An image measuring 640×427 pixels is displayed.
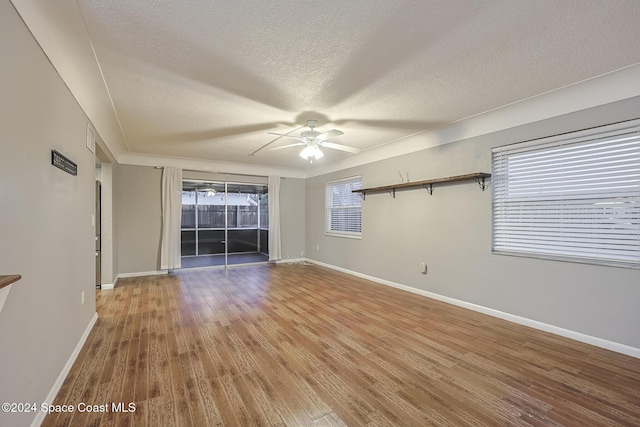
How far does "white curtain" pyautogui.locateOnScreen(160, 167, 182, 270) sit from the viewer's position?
5.71 metres

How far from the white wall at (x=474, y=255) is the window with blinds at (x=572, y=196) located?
107mm

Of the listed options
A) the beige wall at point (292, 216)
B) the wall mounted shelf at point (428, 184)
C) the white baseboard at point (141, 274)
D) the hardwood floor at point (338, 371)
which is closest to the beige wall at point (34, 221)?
the hardwood floor at point (338, 371)

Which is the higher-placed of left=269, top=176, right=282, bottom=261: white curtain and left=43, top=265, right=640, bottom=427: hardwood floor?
left=269, top=176, right=282, bottom=261: white curtain

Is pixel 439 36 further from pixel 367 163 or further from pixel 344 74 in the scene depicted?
pixel 367 163

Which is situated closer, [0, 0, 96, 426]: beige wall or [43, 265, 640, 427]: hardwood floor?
[0, 0, 96, 426]: beige wall

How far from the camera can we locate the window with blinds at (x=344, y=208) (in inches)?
227

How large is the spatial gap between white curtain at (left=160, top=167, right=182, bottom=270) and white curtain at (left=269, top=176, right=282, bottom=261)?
208 centimetres

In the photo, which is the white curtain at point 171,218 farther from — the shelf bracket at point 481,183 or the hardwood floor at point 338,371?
the shelf bracket at point 481,183

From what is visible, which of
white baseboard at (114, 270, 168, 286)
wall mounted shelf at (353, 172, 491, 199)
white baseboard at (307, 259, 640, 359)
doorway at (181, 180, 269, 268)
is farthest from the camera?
doorway at (181, 180, 269, 268)

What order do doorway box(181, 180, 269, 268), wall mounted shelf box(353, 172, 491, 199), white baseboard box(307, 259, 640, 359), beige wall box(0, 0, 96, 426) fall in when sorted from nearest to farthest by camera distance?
beige wall box(0, 0, 96, 426), white baseboard box(307, 259, 640, 359), wall mounted shelf box(353, 172, 491, 199), doorway box(181, 180, 269, 268)

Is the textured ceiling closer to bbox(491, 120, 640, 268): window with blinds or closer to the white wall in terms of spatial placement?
the white wall

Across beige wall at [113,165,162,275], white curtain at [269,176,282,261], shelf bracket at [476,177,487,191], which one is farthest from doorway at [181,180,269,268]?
shelf bracket at [476,177,487,191]

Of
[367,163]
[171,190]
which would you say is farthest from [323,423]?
[171,190]

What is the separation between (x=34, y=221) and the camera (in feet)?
5.39
